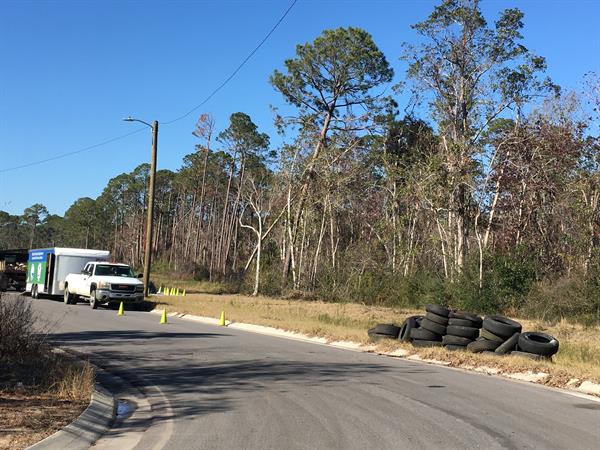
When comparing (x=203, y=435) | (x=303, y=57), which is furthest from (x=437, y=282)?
(x=203, y=435)

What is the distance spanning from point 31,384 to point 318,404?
412 centimetres

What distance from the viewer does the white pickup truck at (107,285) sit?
86.2 feet

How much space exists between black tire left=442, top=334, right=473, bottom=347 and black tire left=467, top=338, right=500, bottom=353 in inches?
8.2

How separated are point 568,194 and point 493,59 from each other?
9.54 metres

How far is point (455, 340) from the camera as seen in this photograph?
15.0 meters

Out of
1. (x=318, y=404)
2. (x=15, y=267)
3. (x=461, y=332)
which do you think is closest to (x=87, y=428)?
(x=318, y=404)

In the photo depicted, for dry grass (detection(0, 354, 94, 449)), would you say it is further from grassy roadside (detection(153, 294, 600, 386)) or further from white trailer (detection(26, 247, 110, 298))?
white trailer (detection(26, 247, 110, 298))

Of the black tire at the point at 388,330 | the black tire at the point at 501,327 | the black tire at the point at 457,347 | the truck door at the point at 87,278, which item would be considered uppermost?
the truck door at the point at 87,278

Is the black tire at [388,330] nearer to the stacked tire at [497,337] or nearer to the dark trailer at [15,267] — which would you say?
the stacked tire at [497,337]

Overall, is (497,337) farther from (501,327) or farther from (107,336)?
(107,336)

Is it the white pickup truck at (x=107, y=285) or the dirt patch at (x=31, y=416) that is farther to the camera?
the white pickup truck at (x=107, y=285)

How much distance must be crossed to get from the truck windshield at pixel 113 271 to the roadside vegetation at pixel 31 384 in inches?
625

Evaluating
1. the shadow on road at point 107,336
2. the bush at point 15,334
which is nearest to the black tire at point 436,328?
the shadow on road at point 107,336

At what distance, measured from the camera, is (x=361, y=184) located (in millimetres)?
40406
